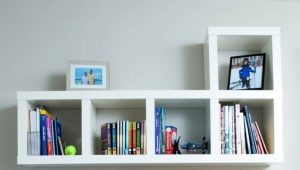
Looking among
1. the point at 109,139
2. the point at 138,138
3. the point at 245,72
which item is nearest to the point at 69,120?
the point at 109,139

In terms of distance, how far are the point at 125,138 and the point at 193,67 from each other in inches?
→ 22.6

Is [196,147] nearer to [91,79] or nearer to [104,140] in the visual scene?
[104,140]

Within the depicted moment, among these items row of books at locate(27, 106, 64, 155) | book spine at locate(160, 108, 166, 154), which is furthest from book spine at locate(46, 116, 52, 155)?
book spine at locate(160, 108, 166, 154)

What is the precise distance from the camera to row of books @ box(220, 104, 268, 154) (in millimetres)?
2490

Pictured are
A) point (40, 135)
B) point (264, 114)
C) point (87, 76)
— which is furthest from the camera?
point (264, 114)

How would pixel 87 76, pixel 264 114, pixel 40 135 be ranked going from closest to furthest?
pixel 40 135 → pixel 87 76 → pixel 264 114

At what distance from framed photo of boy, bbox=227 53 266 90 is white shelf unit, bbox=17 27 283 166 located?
50 mm

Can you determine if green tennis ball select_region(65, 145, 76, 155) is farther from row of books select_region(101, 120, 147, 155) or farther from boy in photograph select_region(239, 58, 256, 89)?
boy in photograph select_region(239, 58, 256, 89)

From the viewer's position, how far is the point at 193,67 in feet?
9.14

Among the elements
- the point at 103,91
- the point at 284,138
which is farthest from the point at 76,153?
the point at 284,138

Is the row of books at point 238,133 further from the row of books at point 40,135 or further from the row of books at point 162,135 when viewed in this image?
the row of books at point 40,135

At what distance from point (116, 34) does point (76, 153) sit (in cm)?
68

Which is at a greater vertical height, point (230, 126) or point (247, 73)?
point (247, 73)

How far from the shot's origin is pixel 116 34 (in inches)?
111
